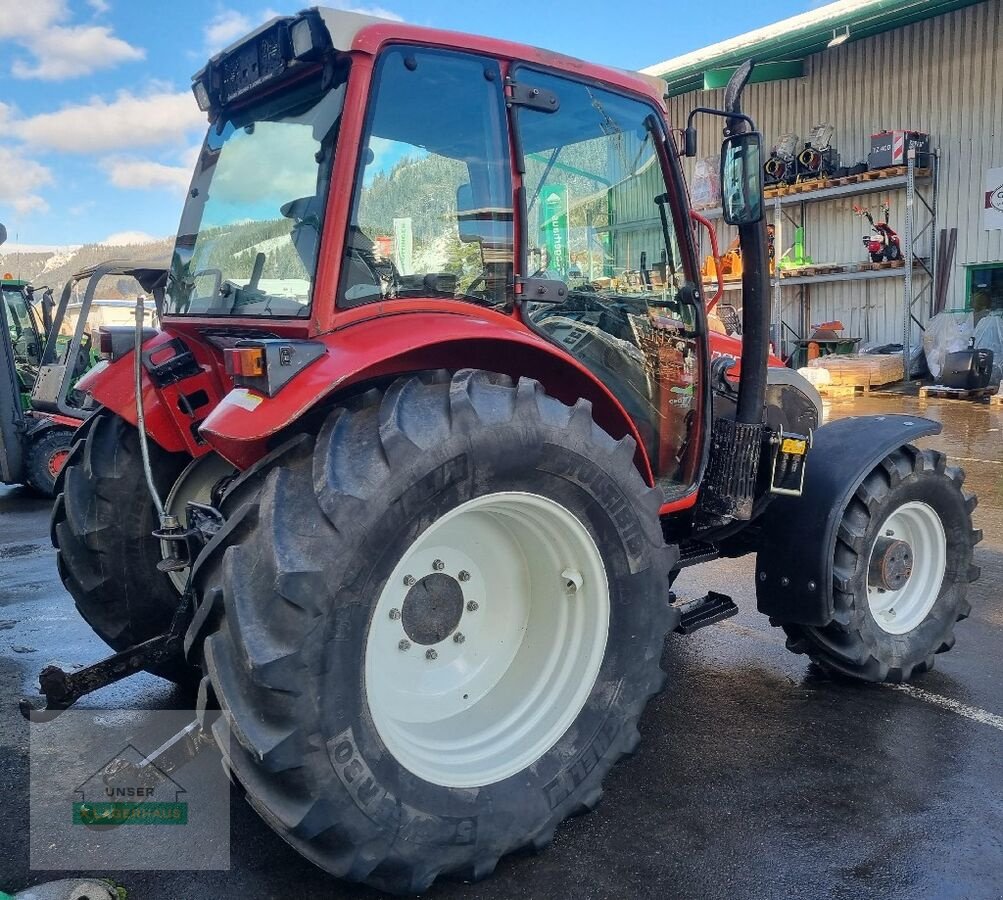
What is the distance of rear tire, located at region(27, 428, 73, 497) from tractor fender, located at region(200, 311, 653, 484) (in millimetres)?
7471

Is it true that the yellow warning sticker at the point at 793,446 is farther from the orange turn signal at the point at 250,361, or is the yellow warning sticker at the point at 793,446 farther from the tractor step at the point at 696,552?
the orange turn signal at the point at 250,361

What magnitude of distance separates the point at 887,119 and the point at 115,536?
54.3ft

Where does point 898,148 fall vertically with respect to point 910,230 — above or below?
above

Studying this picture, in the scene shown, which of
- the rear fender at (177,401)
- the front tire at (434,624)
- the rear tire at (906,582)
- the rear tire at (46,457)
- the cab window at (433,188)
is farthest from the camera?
the rear tire at (46,457)

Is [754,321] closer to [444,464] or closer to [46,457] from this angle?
[444,464]

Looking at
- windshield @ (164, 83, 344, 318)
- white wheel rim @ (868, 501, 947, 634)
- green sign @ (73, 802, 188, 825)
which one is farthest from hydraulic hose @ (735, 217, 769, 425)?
green sign @ (73, 802, 188, 825)

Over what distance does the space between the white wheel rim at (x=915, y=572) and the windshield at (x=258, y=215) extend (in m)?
2.73

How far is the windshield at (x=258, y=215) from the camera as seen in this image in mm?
2674

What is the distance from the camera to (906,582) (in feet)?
12.9

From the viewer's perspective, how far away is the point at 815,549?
11.5ft

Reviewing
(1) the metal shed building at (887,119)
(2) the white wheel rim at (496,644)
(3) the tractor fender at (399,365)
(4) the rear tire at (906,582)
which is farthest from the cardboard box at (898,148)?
(2) the white wheel rim at (496,644)

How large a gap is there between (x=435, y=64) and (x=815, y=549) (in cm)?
229

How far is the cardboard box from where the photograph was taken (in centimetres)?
1501

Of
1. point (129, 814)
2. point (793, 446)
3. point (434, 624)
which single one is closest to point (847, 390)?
point (793, 446)
